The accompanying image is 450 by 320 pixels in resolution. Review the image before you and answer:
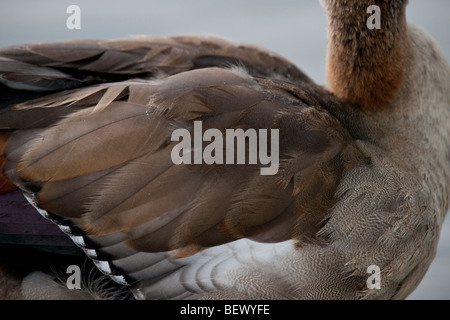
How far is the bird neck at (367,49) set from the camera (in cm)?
337

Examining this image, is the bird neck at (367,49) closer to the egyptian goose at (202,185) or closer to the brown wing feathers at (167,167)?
the egyptian goose at (202,185)

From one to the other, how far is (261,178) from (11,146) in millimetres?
985

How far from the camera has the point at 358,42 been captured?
340cm

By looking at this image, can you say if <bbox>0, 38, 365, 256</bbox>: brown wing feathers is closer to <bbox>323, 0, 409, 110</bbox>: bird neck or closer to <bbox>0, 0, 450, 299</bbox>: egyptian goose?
<bbox>0, 0, 450, 299</bbox>: egyptian goose

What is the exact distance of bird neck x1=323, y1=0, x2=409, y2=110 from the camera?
337cm

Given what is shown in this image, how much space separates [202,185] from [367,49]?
3.60 feet

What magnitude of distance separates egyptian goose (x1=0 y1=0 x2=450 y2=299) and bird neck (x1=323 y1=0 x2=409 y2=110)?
13 mm

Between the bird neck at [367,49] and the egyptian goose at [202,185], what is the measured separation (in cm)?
1

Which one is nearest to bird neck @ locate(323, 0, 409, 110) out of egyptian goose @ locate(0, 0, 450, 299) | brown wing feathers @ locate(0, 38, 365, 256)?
egyptian goose @ locate(0, 0, 450, 299)

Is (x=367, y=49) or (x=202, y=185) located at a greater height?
(x=367, y=49)

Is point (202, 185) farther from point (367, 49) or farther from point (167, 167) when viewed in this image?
point (367, 49)

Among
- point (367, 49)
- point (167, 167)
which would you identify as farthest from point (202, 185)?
point (367, 49)

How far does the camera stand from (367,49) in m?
3.40

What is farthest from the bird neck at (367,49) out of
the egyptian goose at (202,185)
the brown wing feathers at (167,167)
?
the brown wing feathers at (167,167)
